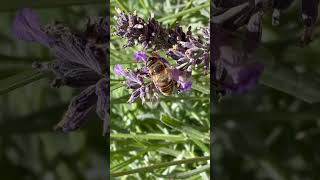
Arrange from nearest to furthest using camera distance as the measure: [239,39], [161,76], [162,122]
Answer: [239,39] → [161,76] → [162,122]

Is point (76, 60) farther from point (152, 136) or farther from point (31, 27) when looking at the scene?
point (152, 136)

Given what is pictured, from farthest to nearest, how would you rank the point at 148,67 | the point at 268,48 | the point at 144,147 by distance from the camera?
the point at 144,147 → the point at 148,67 → the point at 268,48

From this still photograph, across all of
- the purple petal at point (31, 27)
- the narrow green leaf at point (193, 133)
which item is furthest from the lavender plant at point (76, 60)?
the narrow green leaf at point (193, 133)

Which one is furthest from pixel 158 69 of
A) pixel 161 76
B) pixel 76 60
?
pixel 76 60

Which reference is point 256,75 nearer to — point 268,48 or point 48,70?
point 268,48

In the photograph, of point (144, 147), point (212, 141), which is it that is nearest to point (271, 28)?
point (212, 141)
